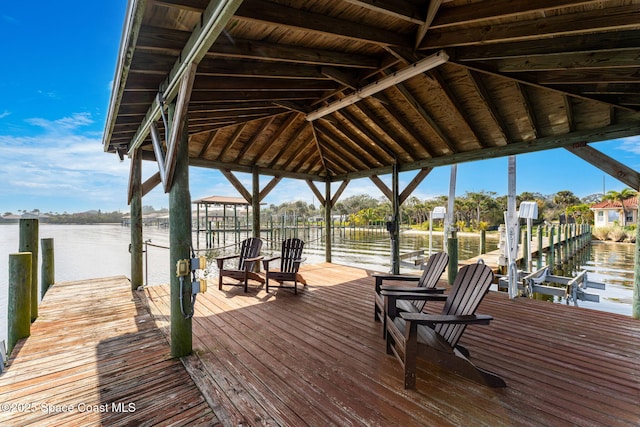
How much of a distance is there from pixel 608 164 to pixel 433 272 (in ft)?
9.54

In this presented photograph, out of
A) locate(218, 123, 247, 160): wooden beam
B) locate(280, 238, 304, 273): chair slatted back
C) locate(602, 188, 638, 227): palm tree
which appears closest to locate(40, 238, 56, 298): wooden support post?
locate(218, 123, 247, 160): wooden beam

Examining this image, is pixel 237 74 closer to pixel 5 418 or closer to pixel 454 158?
pixel 5 418

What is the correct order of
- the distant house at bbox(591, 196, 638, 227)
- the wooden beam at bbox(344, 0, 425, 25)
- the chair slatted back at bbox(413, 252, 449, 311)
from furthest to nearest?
the distant house at bbox(591, 196, 638, 227), the chair slatted back at bbox(413, 252, 449, 311), the wooden beam at bbox(344, 0, 425, 25)

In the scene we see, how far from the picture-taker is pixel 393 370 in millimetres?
2357

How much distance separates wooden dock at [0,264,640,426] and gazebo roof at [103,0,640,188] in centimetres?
232

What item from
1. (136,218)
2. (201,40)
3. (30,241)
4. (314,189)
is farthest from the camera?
(314,189)

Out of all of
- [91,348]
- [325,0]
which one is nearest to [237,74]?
[325,0]

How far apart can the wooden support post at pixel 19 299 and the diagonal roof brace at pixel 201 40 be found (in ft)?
7.59

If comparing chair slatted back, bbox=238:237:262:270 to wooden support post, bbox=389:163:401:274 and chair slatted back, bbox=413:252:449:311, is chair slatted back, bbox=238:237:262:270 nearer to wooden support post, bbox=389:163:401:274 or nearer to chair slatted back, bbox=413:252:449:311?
wooden support post, bbox=389:163:401:274

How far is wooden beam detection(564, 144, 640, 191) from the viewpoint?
349 centimetres

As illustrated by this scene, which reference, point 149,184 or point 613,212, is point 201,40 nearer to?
point 149,184

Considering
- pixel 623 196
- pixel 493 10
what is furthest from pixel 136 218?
pixel 623 196

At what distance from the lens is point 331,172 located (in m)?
7.86

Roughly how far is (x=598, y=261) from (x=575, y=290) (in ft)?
35.8
